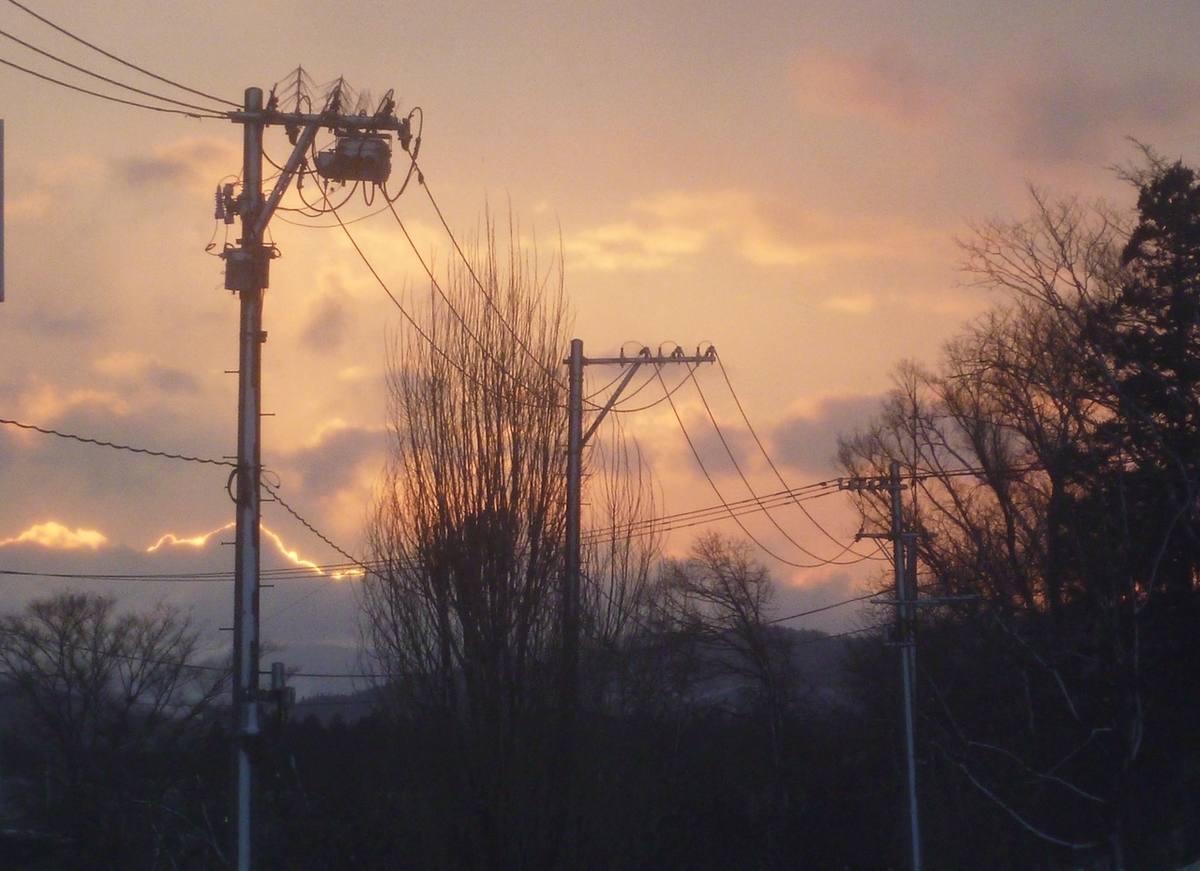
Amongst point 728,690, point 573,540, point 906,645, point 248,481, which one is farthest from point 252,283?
point 728,690

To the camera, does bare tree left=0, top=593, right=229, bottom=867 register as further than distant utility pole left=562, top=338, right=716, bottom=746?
Yes

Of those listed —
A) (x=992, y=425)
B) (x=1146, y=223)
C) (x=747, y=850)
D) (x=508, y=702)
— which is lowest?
(x=747, y=850)

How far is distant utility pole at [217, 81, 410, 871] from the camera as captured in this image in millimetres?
10688

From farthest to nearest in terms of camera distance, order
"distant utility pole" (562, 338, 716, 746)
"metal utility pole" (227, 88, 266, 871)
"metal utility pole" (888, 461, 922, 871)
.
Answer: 1. "metal utility pole" (888, 461, 922, 871)
2. "distant utility pole" (562, 338, 716, 746)
3. "metal utility pole" (227, 88, 266, 871)

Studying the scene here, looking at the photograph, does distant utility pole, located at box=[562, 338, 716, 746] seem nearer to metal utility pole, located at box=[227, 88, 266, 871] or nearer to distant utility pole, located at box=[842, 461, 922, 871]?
metal utility pole, located at box=[227, 88, 266, 871]

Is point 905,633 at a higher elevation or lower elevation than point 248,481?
lower

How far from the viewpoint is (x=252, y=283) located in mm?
11352

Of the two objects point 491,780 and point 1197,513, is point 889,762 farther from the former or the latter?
point 491,780

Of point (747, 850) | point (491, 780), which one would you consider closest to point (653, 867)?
point (491, 780)

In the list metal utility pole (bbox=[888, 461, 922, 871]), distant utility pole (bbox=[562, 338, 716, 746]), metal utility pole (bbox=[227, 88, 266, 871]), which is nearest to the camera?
metal utility pole (bbox=[227, 88, 266, 871])

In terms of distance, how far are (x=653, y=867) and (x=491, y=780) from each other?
3374 mm

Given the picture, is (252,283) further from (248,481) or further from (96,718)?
(96,718)

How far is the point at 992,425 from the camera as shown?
111ft

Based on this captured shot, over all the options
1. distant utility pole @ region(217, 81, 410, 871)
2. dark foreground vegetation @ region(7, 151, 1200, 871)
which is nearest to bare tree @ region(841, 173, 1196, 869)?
dark foreground vegetation @ region(7, 151, 1200, 871)
